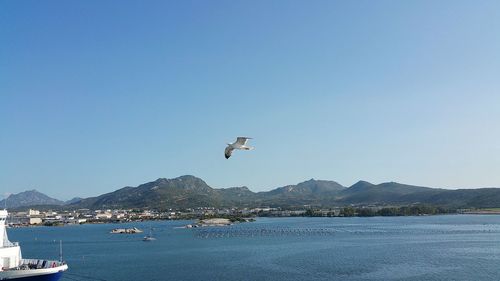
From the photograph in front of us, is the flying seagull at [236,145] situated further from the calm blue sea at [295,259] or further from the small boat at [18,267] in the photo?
the calm blue sea at [295,259]

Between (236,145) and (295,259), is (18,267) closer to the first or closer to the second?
(236,145)

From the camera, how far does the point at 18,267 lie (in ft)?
106

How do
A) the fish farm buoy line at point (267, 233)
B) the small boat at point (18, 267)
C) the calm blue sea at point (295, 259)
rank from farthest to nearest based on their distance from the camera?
the fish farm buoy line at point (267, 233) < the calm blue sea at point (295, 259) < the small boat at point (18, 267)

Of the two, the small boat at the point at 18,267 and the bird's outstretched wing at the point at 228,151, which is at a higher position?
the bird's outstretched wing at the point at 228,151

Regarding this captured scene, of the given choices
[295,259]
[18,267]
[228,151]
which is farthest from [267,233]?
[228,151]

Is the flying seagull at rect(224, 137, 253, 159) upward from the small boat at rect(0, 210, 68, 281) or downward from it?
upward

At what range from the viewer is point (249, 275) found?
141ft

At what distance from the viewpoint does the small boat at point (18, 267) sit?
30.3 meters

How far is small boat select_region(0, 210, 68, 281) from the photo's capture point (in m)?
30.3

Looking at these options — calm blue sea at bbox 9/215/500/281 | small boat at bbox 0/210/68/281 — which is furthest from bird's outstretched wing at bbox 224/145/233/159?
calm blue sea at bbox 9/215/500/281

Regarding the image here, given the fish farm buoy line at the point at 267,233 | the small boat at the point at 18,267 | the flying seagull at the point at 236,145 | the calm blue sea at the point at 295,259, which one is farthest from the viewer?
the fish farm buoy line at the point at 267,233

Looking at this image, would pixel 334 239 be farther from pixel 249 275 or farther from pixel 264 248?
pixel 249 275

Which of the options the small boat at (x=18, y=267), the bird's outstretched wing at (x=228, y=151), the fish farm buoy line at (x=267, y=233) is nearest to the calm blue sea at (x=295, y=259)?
the small boat at (x=18, y=267)

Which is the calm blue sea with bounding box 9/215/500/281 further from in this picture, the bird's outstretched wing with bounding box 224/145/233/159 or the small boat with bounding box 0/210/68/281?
the bird's outstretched wing with bounding box 224/145/233/159
